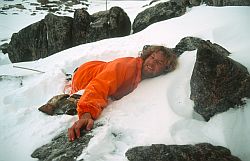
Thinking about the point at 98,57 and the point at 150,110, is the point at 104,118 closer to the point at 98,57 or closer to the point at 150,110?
the point at 150,110

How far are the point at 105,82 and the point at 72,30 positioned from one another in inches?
242

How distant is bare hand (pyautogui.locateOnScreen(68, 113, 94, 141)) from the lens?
2814 mm

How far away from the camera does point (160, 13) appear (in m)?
7.98

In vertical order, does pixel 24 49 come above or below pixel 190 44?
below

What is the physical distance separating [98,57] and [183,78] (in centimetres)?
259

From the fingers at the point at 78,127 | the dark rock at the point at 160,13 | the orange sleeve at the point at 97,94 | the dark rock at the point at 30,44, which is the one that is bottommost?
the dark rock at the point at 30,44

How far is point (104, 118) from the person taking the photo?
308 centimetres

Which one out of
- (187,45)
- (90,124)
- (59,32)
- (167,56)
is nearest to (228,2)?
(187,45)

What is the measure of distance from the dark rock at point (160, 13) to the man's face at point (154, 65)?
416cm

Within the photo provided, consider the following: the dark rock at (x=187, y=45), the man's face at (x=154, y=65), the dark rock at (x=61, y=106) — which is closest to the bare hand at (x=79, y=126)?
the dark rock at (x=61, y=106)

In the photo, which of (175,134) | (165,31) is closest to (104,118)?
(175,134)

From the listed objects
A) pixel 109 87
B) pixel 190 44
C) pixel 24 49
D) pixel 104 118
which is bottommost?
pixel 24 49

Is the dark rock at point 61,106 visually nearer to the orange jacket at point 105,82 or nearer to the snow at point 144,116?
the snow at point 144,116

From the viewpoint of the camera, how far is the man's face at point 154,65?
3777 millimetres
